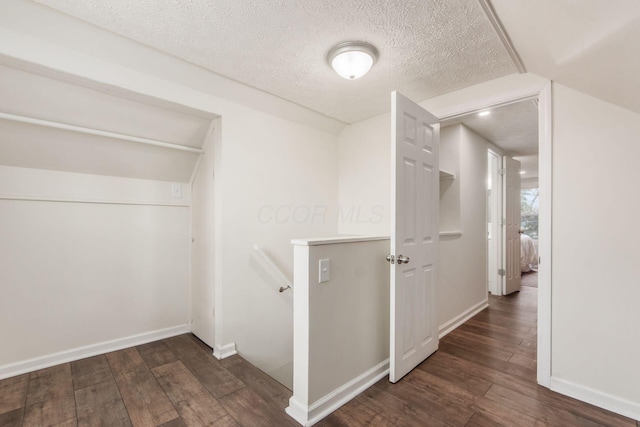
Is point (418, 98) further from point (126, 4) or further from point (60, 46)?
point (60, 46)

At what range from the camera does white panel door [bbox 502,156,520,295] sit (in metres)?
4.33

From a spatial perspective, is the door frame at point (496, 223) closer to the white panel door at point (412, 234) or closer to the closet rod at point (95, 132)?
the white panel door at point (412, 234)

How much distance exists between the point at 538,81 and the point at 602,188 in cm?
85

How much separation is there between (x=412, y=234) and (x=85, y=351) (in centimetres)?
282

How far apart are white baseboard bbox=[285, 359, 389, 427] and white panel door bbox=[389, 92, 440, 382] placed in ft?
0.49

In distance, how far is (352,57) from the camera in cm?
186

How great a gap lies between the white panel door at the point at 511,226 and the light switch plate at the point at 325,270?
149 inches

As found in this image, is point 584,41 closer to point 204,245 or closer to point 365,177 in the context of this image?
point 365,177

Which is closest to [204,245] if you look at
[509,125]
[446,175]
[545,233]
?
[446,175]

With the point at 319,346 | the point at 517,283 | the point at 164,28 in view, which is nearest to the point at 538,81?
the point at 319,346

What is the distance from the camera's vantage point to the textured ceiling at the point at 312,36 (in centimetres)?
151

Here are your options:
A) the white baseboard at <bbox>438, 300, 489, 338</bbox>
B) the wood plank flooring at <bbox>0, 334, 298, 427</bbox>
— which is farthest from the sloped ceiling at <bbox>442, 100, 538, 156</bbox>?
the wood plank flooring at <bbox>0, 334, 298, 427</bbox>

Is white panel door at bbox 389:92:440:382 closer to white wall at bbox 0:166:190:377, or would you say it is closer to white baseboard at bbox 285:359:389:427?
white baseboard at bbox 285:359:389:427

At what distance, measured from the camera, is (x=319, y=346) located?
1676mm
